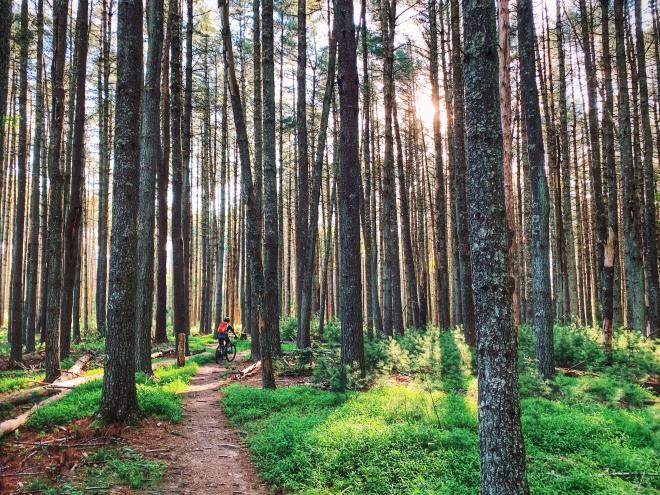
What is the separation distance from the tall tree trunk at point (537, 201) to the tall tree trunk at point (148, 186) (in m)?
8.60

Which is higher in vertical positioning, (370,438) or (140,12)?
(140,12)

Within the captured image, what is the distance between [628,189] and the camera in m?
14.0

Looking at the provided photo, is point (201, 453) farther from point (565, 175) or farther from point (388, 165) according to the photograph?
point (565, 175)

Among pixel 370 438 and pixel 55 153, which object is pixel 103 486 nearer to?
pixel 370 438

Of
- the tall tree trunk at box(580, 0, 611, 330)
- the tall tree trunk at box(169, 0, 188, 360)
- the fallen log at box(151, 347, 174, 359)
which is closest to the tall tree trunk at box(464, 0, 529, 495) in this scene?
the tall tree trunk at box(580, 0, 611, 330)

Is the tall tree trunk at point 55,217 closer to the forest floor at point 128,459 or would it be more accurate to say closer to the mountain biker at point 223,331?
the forest floor at point 128,459

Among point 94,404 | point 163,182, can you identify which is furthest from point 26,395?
point 163,182

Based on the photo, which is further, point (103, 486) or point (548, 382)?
point (548, 382)

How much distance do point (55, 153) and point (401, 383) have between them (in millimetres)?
9872

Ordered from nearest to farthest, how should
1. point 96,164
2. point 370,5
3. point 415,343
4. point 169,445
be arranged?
point 169,445 < point 415,343 < point 370,5 < point 96,164

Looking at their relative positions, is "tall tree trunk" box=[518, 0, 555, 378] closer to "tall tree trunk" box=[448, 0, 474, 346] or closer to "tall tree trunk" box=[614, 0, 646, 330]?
"tall tree trunk" box=[448, 0, 474, 346]

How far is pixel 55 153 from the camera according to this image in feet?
33.8

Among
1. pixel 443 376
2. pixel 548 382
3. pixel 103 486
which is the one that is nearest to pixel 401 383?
pixel 443 376

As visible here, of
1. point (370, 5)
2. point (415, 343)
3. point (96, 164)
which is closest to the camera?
point (415, 343)
